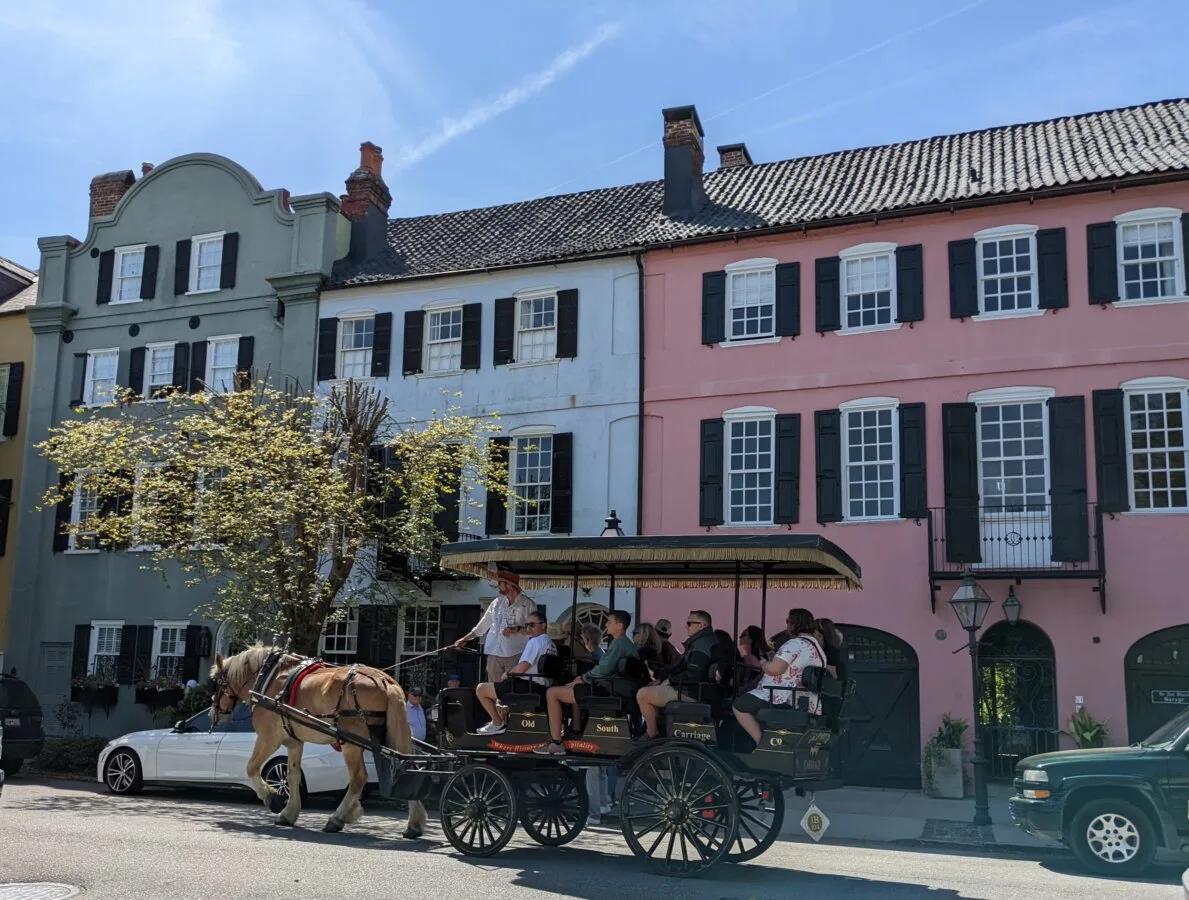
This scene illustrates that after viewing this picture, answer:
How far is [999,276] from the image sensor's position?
19844 millimetres

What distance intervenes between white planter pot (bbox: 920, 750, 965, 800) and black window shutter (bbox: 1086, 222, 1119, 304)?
743 centimetres

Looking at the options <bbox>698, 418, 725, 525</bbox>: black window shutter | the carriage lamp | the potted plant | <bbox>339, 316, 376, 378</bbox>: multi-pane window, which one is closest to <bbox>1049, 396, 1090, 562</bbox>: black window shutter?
the carriage lamp

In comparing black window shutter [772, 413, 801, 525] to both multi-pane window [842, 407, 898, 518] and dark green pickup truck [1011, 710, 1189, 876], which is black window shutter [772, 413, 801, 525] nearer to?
multi-pane window [842, 407, 898, 518]

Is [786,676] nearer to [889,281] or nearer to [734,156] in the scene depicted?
[889,281]

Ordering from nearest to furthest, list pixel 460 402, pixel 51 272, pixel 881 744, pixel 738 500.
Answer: pixel 881 744, pixel 738 500, pixel 460 402, pixel 51 272

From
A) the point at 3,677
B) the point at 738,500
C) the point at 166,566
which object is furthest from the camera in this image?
the point at 166,566

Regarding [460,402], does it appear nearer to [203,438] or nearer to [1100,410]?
[203,438]

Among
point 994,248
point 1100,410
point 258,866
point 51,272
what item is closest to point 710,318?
point 994,248

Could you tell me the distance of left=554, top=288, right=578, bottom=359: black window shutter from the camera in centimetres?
2283

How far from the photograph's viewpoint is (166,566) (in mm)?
25406

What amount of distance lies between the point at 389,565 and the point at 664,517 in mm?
5110

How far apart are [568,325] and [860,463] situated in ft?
20.4

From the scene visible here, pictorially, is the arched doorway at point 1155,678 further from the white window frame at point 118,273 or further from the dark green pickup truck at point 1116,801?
the white window frame at point 118,273

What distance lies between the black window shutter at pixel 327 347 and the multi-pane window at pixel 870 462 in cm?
1071
